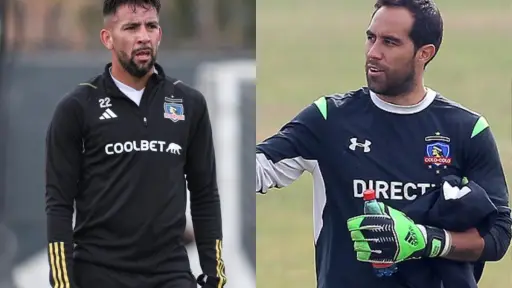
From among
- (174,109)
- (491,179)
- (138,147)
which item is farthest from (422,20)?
(138,147)

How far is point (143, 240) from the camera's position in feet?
9.50

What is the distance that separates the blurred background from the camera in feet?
18.8

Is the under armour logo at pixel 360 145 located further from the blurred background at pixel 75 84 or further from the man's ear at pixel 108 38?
the blurred background at pixel 75 84

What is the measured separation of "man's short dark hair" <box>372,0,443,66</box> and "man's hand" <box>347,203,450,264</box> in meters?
0.47

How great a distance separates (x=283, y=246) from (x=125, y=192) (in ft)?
3.86

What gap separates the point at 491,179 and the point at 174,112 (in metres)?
0.90

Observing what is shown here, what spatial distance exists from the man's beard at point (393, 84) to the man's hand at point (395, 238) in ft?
1.03

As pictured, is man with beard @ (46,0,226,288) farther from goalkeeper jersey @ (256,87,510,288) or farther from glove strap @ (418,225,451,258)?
glove strap @ (418,225,451,258)

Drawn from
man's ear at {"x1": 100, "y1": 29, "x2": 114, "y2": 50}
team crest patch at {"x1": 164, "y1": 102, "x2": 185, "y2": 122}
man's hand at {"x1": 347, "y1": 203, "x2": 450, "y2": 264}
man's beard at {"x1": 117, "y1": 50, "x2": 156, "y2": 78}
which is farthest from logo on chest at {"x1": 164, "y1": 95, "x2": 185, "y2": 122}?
man's hand at {"x1": 347, "y1": 203, "x2": 450, "y2": 264}

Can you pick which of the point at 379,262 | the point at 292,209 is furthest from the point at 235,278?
the point at 379,262

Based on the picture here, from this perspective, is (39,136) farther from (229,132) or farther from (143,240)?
(143,240)

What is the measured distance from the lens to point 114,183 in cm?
288

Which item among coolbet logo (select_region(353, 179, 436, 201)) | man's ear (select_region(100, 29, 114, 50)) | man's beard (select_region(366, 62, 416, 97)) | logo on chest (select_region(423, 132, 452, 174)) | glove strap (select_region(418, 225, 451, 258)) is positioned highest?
man's ear (select_region(100, 29, 114, 50))

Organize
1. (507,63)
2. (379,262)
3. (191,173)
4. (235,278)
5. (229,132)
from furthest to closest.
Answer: (229,132) < (235,278) < (507,63) < (191,173) < (379,262)
